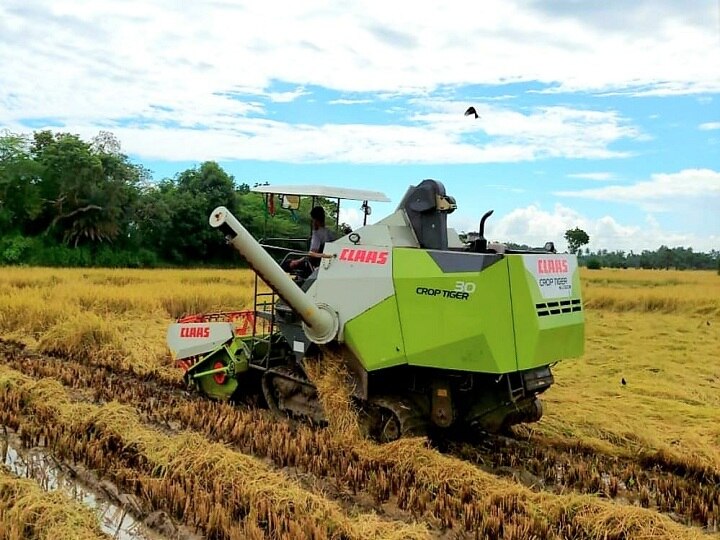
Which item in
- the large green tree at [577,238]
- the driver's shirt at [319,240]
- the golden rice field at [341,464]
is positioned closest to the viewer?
A: the golden rice field at [341,464]

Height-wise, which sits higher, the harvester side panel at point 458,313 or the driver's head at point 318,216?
the driver's head at point 318,216

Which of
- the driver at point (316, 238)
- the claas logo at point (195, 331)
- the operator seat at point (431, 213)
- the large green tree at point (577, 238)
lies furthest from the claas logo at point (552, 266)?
the large green tree at point (577, 238)

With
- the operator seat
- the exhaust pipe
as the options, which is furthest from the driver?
the operator seat

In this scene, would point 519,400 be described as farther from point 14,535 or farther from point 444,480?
point 14,535

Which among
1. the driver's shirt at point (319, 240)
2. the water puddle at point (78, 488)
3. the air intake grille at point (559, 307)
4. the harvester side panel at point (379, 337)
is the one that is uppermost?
the driver's shirt at point (319, 240)

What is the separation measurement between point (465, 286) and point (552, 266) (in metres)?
0.91

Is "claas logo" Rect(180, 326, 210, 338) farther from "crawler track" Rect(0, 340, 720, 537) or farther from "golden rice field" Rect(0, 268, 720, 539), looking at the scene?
"crawler track" Rect(0, 340, 720, 537)

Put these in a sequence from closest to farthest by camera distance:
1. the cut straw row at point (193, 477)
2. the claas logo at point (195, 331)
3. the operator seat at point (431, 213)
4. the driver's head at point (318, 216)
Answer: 1. the cut straw row at point (193, 477)
2. the operator seat at point (431, 213)
3. the driver's head at point (318, 216)
4. the claas logo at point (195, 331)

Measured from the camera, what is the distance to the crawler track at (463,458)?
14.3ft

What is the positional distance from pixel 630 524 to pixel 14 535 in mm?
3575

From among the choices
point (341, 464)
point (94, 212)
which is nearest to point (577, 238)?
point (94, 212)

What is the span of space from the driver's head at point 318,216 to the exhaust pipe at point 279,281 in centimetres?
96

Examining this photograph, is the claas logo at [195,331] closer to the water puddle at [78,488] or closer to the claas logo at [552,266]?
the water puddle at [78,488]

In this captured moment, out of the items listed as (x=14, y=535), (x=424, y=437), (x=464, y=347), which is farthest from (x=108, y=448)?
(x=464, y=347)
